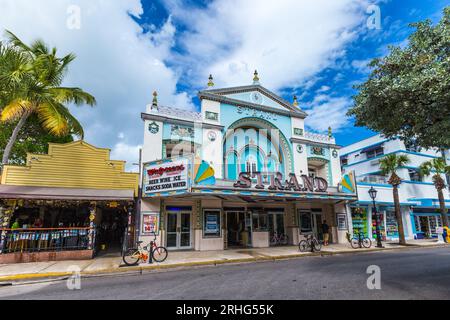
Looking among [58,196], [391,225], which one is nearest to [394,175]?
[391,225]

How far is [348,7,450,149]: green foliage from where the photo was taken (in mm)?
6688

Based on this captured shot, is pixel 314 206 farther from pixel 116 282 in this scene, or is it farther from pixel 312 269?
pixel 116 282

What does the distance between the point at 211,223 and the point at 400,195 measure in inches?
758

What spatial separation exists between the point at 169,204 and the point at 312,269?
9.24 meters

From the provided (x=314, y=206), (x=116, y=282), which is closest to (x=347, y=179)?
(x=314, y=206)

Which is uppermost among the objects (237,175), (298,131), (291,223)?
(298,131)

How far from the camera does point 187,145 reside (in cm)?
1708

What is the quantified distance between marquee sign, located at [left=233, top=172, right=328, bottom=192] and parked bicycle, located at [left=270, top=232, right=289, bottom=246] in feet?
16.0

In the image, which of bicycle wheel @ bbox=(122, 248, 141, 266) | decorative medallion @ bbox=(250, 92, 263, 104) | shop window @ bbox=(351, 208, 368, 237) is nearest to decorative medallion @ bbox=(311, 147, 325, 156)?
shop window @ bbox=(351, 208, 368, 237)

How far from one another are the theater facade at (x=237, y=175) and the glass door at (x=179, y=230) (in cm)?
6

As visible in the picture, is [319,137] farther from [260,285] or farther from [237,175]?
[260,285]

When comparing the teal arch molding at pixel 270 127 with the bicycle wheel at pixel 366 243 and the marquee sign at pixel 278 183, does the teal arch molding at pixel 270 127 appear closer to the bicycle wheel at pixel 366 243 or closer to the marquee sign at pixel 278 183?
the marquee sign at pixel 278 183

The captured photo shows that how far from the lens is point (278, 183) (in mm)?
15516

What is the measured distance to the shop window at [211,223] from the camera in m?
16.5
